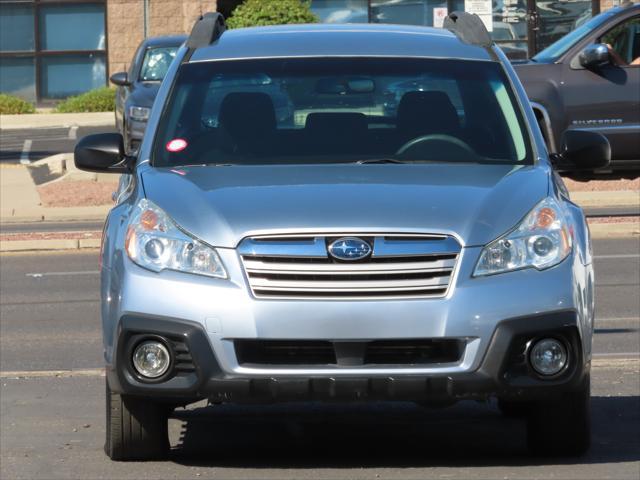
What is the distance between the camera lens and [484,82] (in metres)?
7.04

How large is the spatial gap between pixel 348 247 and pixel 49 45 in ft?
109

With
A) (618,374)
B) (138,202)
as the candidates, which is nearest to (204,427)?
(138,202)

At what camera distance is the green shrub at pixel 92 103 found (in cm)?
3578

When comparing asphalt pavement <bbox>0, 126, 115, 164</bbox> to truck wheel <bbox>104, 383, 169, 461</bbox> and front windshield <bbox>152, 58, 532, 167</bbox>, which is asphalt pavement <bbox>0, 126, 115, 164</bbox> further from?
truck wheel <bbox>104, 383, 169, 461</bbox>

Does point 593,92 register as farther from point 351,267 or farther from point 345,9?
point 345,9

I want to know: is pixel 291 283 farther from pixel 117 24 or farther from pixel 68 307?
pixel 117 24

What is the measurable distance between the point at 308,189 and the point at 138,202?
0.69 m

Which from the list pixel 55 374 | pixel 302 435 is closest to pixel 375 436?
pixel 302 435

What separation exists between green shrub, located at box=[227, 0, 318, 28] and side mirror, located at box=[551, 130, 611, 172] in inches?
990

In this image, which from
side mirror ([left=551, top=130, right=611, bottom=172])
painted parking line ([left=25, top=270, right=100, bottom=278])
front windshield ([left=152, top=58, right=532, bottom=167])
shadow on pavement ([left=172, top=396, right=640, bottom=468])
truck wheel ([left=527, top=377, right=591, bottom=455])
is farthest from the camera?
painted parking line ([left=25, top=270, right=100, bottom=278])

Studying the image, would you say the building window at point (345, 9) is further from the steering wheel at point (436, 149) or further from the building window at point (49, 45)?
the steering wheel at point (436, 149)

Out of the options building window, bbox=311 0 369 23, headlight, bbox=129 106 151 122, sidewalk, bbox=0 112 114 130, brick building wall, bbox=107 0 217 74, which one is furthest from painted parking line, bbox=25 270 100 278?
building window, bbox=311 0 369 23

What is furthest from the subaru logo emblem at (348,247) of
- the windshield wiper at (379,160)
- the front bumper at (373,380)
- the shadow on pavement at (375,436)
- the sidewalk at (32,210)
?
the sidewalk at (32,210)

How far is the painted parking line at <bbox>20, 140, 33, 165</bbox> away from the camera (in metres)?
25.4
